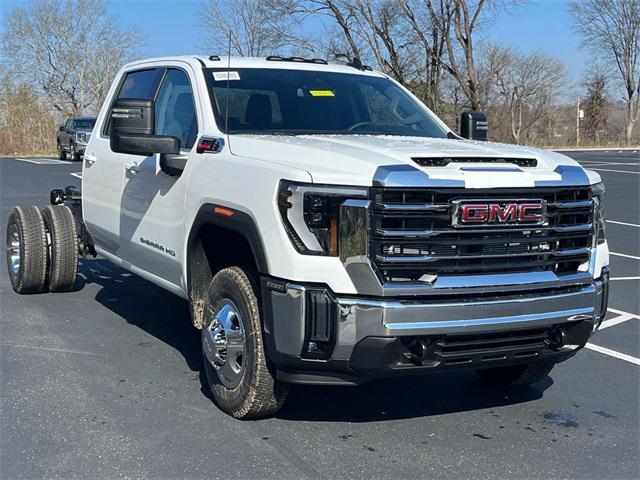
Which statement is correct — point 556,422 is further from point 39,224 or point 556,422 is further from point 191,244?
point 39,224

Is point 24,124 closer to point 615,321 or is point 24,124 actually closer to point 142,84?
point 142,84

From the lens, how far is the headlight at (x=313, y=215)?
12.3 feet

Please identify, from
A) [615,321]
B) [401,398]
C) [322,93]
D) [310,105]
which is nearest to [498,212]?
[401,398]

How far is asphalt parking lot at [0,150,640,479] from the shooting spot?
12.7 feet

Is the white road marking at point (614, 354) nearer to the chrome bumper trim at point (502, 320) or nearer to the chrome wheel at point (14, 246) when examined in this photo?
the chrome bumper trim at point (502, 320)

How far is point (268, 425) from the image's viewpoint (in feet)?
14.3

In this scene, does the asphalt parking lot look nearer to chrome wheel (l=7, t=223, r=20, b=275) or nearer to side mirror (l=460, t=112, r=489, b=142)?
chrome wheel (l=7, t=223, r=20, b=275)

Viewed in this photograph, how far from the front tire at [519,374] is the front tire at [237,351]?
1.55m

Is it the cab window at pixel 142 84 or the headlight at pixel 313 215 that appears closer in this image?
the headlight at pixel 313 215

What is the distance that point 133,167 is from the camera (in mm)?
5641

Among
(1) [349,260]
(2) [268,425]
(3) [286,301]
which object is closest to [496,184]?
(1) [349,260]

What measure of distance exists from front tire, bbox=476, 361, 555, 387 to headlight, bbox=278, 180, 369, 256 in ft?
5.94

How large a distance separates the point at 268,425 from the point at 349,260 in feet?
3.82

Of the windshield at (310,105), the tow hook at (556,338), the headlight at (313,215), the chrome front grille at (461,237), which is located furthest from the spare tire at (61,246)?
the tow hook at (556,338)
